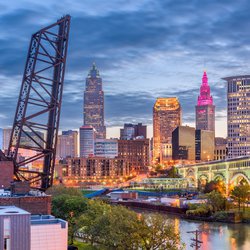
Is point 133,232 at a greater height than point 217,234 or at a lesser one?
greater

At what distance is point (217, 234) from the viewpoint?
1756 inches

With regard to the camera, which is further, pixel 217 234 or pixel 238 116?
pixel 238 116

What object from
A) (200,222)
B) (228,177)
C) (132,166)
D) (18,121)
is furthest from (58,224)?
(132,166)

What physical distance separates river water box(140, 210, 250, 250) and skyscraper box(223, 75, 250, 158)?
115 metres

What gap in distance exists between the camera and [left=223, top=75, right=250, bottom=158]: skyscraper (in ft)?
557

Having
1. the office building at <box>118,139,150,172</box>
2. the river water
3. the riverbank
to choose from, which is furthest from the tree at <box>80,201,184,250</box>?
the office building at <box>118,139,150,172</box>

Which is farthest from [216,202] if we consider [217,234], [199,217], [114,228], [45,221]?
[45,221]

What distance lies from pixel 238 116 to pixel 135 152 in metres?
34.8

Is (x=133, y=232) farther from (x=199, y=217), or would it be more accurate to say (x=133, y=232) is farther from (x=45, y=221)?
(x=199, y=217)

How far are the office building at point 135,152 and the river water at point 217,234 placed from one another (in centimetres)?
12708

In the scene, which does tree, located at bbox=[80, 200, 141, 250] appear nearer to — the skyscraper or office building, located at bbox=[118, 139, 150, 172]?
the skyscraper

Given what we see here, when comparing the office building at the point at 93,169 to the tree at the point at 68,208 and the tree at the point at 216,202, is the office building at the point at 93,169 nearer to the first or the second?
the tree at the point at 216,202

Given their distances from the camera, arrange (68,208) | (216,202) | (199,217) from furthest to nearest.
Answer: (216,202) → (199,217) → (68,208)

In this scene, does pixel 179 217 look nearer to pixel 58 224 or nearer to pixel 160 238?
pixel 160 238
